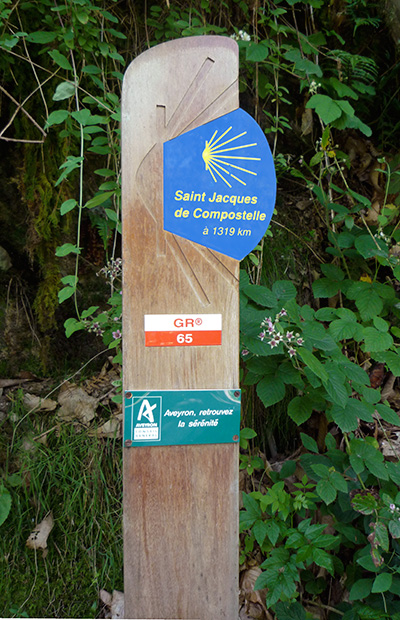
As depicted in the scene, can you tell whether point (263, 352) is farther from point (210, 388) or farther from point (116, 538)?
point (116, 538)

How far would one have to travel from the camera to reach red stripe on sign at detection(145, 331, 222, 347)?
1219 millimetres

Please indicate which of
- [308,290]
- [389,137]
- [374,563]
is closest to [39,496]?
[374,563]

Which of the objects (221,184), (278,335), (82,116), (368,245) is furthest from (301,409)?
(82,116)

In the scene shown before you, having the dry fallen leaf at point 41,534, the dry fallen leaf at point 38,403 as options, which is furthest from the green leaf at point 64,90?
the dry fallen leaf at point 41,534

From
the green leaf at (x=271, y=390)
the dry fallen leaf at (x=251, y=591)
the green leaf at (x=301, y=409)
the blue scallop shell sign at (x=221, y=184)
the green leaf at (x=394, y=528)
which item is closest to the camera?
the blue scallop shell sign at (x=221, y=184)

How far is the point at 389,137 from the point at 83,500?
8.56 feet

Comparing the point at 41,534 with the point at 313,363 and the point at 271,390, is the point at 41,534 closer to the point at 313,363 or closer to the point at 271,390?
the point at 271,390

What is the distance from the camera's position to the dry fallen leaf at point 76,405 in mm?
2234

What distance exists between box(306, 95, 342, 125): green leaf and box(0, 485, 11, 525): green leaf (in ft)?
7.03

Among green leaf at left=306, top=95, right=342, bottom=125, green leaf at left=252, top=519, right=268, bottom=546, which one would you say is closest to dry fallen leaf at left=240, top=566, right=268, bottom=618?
green leaf at left=252, top=519, right=268, bottom=546

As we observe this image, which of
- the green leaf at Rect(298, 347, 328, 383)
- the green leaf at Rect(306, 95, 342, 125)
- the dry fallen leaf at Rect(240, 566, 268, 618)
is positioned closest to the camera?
the green leaf at Rect(298, 347, 328, 383)

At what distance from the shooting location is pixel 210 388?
1241 mm

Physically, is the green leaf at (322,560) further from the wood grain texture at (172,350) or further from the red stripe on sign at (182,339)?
the red stripe on sign at (182,339)

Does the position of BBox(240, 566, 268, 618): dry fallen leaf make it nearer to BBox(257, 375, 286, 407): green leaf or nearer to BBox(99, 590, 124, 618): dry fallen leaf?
BBox(99, 590, 124, 618): dry fallen leaf
